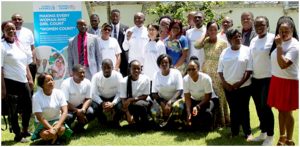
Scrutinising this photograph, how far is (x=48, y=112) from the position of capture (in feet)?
18.6

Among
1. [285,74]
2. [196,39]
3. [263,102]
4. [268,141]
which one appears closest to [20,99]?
[196,39]

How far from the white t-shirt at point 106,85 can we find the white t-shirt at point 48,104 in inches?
34.4

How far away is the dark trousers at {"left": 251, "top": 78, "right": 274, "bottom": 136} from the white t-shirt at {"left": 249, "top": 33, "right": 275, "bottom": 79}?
0.09 m

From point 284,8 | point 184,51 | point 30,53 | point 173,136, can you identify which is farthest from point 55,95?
point 284,8

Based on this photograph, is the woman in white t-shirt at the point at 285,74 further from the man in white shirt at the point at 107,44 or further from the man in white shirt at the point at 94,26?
the man in white shirt at the point at 94,26

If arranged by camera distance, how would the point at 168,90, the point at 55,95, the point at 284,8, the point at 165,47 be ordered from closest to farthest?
the point at 55,95
the point at 168,90
the point at 165,47
the point at 284,8

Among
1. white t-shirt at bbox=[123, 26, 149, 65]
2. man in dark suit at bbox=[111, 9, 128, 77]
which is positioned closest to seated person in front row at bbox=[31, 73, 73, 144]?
white t-shirt at bbox=[123, 26, 149, 65]

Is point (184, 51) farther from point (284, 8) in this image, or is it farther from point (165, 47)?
point (284, 8)

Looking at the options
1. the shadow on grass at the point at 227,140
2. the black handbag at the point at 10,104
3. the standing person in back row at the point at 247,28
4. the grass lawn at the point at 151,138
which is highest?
the standing person in back row at the point at 247,28

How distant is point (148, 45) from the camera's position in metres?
6.98

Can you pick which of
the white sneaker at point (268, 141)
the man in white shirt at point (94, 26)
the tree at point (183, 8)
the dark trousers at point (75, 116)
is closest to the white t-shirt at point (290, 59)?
the white sneaker at point (268, 141)

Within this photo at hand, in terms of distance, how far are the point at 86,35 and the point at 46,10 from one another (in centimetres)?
134

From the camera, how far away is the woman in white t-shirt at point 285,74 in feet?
15.4

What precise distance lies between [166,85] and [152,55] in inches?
28.8
